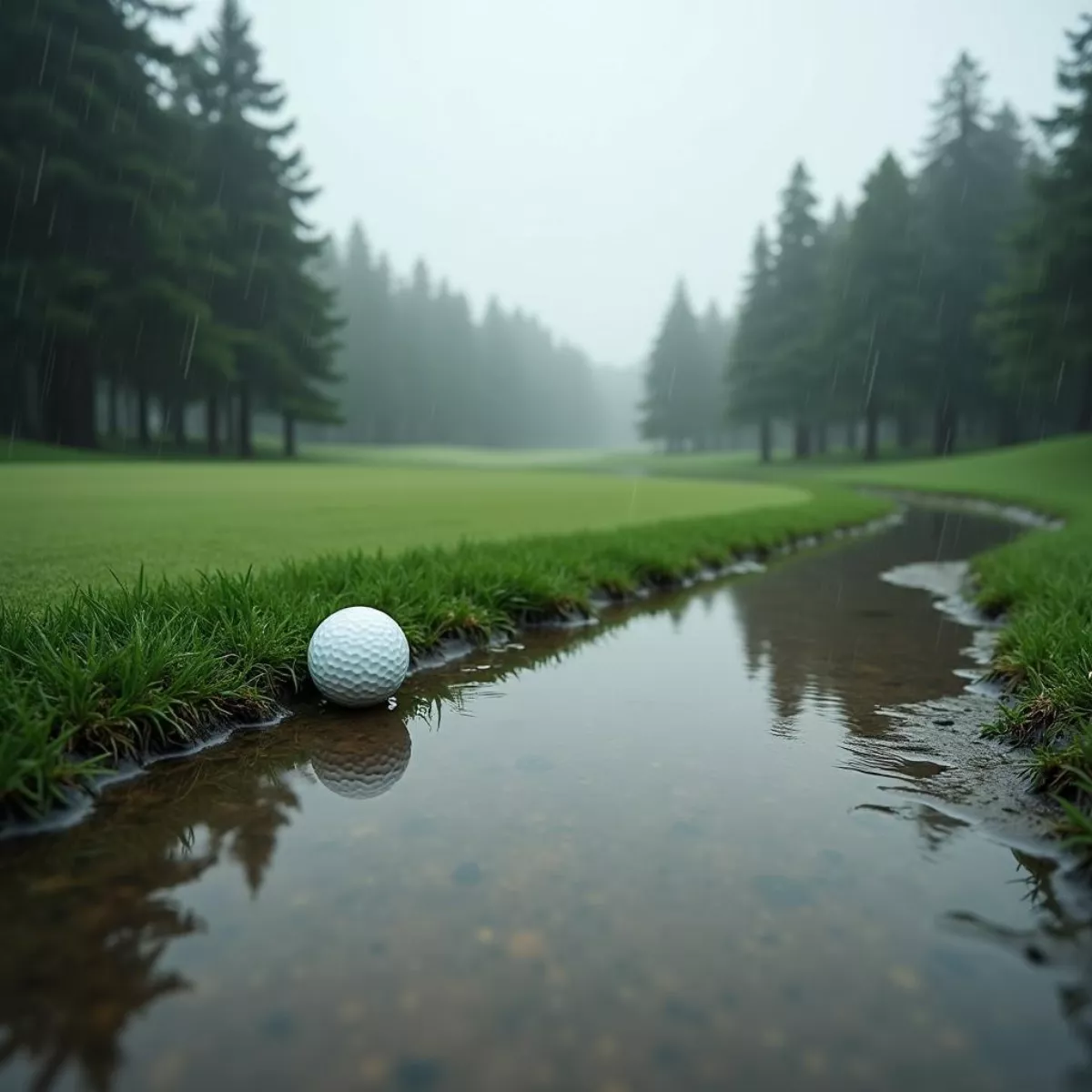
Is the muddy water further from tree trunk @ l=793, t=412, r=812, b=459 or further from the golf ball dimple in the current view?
tree trunk @ l=793, t=412, r=812, b=459

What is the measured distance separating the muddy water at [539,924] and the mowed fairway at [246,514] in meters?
3.18

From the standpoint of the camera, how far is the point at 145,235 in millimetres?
26109

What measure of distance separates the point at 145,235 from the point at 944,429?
3559 centimetres

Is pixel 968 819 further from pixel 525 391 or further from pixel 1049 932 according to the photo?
pixel 525 391

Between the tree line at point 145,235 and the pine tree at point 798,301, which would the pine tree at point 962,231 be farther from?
the tree line at point 145,235

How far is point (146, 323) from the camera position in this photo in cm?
2648

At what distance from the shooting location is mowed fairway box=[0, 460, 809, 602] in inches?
250

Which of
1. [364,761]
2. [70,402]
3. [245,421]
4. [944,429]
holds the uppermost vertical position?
[944,429]

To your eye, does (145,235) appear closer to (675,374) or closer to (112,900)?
(112,900)

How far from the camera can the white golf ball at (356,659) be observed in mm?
3857

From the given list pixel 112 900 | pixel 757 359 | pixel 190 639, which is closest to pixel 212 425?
pixel 757 359

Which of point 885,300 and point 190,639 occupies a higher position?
point 885,300

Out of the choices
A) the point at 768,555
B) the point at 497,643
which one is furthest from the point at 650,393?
the point at 497,643

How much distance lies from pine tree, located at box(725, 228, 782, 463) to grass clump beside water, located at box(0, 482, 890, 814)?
39.0m
